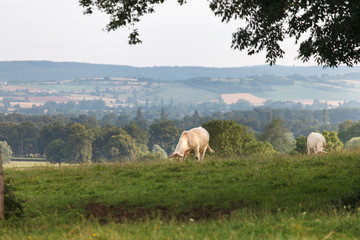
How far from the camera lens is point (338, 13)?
11.6 metres

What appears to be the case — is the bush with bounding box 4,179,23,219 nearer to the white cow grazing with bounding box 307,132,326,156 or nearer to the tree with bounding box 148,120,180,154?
the white cow grazing with bounding box 307,132,326,156

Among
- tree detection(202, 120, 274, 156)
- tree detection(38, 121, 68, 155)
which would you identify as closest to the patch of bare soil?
tree detection(202, 120, 274, 156)

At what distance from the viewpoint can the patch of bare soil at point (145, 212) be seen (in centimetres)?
1064

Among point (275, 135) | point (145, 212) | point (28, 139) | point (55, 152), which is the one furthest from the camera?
point (28, 139)

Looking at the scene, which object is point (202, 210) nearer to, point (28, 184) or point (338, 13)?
point (338, 13)

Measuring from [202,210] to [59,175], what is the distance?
29.7 ft

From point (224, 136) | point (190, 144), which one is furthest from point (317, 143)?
point (224, 136)

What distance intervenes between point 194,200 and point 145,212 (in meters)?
1.86

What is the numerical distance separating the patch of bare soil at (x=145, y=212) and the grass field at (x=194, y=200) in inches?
1.0

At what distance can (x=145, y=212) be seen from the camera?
11.3 m

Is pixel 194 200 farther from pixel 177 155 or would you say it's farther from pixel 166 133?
pixel 166 133

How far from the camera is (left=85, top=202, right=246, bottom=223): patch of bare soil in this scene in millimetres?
10641

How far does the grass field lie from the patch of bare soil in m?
0.03

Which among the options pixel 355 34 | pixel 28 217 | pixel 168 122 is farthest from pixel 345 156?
pixel 168 122
